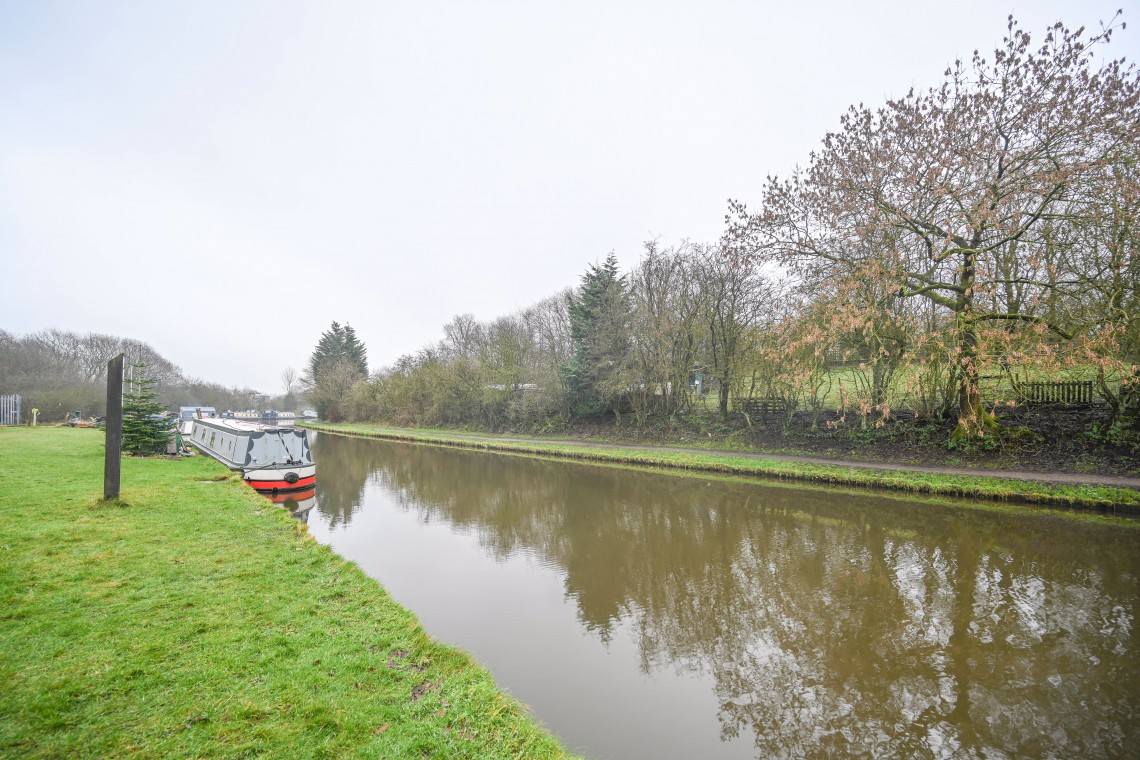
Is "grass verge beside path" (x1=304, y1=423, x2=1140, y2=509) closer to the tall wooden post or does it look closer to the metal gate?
the tall wooden post

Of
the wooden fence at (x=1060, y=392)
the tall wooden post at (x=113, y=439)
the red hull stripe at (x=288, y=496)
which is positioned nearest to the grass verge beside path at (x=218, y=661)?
the tall wooden post at (x=113, y=439)

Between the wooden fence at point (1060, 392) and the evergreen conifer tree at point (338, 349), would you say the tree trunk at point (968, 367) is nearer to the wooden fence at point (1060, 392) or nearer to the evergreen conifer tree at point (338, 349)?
the wooden fence at point (1060, 392)

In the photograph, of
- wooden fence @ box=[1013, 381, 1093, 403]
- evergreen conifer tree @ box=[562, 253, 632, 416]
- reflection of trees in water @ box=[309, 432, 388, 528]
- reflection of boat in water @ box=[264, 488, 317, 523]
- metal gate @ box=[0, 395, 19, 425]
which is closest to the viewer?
reflection of boat in water @ box=[264, 488, 317, 523]

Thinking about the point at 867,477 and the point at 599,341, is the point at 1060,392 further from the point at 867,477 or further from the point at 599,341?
the point at 599,341

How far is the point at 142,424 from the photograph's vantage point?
15742 mm

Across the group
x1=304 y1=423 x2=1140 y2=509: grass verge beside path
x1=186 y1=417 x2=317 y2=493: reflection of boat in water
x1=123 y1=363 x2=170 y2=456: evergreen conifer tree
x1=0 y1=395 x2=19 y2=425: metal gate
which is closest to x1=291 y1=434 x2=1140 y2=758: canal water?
x1=304 y1=423 x2=1140 y2=509: grass verge beside path

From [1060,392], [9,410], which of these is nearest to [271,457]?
[1060,392]

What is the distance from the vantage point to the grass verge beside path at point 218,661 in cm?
293

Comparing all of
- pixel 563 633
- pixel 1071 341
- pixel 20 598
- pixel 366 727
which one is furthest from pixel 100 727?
pixel 1071 341

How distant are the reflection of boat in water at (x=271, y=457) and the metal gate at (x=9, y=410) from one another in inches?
1045

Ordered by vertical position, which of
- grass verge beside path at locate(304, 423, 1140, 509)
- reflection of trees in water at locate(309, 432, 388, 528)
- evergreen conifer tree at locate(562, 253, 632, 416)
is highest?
evergreen conifer tree at locate(562, 253, 632, 416)

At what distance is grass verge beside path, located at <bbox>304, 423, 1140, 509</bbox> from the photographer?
33.2ft

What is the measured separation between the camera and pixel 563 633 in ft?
18.1

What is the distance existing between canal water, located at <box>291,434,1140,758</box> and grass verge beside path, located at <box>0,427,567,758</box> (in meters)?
0.91
